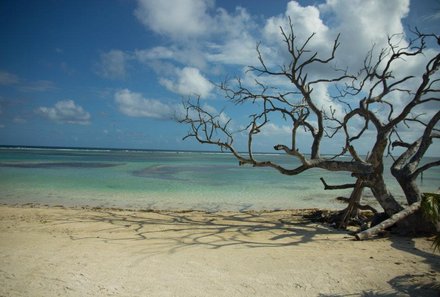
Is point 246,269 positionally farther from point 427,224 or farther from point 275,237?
point 427,224

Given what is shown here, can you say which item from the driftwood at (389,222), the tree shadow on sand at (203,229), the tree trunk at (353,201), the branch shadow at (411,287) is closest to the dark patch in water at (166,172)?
the tree shadow on sand at (203,229)

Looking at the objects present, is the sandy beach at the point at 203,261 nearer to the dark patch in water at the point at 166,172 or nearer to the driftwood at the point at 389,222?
the driftwood at the point at 389,222

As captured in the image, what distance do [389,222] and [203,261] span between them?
4.16m

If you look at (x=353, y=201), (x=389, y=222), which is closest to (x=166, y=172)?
(x=353, y=201)

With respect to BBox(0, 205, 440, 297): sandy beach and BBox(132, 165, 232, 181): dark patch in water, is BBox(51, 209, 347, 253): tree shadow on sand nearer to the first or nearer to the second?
BBox(0, 205, 440, 297): sandy beach

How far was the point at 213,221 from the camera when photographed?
8508mm

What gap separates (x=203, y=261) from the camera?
4.86 m

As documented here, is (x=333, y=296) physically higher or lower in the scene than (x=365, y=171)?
lower

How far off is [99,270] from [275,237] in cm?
372

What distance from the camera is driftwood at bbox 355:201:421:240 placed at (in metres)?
6.34

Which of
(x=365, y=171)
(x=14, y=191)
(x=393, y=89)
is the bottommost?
(x=14, y=191)

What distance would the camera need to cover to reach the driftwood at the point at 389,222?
634 cm

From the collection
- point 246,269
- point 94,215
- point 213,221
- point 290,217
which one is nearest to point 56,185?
point 94,215

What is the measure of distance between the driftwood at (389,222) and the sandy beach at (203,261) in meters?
0.19
